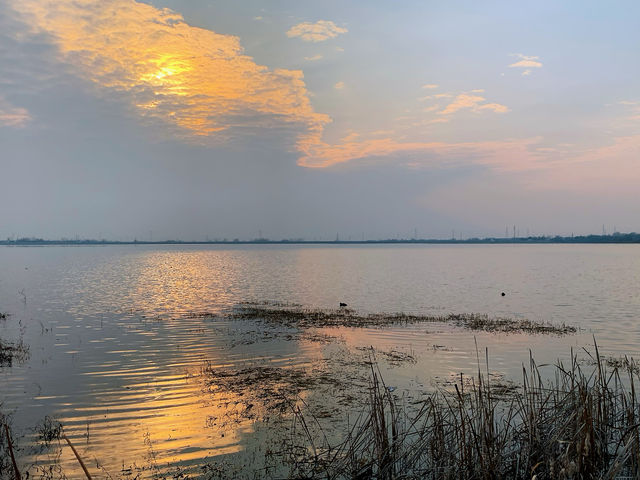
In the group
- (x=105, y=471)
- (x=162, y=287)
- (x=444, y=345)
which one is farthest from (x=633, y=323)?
(x=162, y=287)

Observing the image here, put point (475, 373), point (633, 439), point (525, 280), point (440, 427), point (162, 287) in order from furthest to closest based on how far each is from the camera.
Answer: point (525, 280)
point (162, 287)
point (475, 373)
point (440, 427)
point (633, 439)

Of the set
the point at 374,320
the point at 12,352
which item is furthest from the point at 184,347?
the point at 374,320

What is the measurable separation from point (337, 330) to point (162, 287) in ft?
106

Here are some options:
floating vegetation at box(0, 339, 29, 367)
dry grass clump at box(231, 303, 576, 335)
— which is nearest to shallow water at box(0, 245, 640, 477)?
floating vegetation at box(0, 339, 29, 367)

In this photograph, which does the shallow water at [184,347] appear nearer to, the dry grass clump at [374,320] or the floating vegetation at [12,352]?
the floating vegetation at [12,352]

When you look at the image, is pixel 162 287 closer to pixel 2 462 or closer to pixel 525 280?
pixel 2 462

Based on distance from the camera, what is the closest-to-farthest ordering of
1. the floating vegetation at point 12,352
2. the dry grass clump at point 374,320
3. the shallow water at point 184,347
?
the shallow water at point 184,347
the floating vegetation at point 12,352
the dry grass clump at point 374,320

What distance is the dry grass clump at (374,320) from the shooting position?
27.1 m

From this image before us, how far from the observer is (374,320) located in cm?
2989

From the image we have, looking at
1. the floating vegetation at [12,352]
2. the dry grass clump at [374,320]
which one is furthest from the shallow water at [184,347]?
the dry grass clump at [374,320]

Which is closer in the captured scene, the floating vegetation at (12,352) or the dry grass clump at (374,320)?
the floating vegetation at (12,352)

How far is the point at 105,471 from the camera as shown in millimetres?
9016

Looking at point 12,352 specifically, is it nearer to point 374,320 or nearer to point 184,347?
point 184,347

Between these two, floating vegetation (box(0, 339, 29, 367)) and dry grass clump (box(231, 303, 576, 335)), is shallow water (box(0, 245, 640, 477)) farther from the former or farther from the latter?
dry grass clump (box(231, 303, 576, 335))
